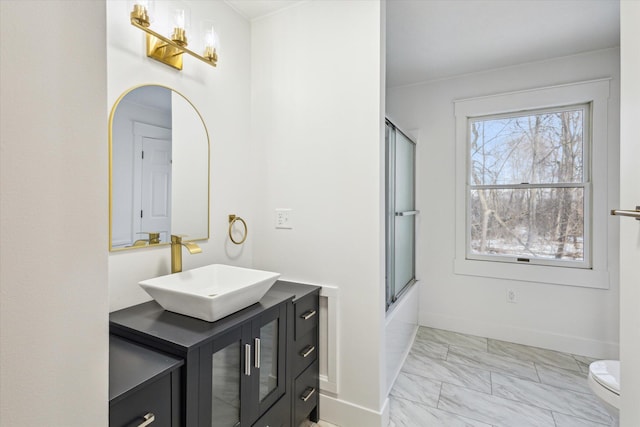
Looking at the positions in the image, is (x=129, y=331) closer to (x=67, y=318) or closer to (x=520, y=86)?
(x=67, y=318)

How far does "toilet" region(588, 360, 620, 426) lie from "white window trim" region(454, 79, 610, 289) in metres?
1.20

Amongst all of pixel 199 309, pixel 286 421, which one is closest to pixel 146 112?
pixel 199 309

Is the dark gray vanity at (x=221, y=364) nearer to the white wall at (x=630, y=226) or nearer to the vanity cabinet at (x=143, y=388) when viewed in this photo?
the vanity cabinet at (x=143, y=388)

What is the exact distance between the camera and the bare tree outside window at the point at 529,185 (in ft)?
8.80

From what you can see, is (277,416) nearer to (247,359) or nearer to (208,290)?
(247,359)

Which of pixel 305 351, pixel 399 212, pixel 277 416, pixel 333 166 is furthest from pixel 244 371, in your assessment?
pixel 399 212

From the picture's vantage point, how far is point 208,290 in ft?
4.98

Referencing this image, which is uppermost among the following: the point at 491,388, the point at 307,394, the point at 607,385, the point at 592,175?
the point at 592,175

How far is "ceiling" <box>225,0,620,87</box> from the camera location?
1.99 meters

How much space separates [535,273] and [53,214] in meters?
3.31

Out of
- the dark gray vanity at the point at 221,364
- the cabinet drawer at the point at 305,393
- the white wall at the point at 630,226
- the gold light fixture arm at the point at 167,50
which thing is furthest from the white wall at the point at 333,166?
the white wall at the point at 630,226

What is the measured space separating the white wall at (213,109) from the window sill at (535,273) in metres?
2.14

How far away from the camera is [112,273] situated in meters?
1.33

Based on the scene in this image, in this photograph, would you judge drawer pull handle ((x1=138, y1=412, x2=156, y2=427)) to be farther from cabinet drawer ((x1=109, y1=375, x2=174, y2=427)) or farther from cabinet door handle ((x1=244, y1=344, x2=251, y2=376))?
cabinet door handle ((x1=244, y1=344, x2=251, y2=376))
